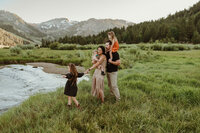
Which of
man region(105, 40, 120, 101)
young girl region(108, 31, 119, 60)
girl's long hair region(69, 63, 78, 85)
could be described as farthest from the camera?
man region(105, 40, 120, 101)

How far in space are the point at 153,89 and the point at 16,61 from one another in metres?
20.1

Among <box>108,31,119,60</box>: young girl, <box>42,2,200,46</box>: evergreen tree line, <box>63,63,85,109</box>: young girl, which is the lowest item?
<box>63,63,85,109</box>: young girl

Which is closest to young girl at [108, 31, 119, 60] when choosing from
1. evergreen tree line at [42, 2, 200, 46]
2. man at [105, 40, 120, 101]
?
man at [105, 40, 120, 101]

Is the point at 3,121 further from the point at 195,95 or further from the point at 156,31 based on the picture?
the point at 156,31

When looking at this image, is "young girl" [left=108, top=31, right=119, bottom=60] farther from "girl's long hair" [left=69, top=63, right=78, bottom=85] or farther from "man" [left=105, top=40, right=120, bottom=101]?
"girl's long hair" [left=69, top=63, right=78, bottom=85]

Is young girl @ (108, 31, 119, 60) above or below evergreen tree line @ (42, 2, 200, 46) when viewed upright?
below

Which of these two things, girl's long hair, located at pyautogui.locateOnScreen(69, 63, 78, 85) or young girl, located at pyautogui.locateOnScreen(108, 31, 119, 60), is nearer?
girl's long hair, located at pyautogui.locateOnScreen(69, 63, 78, 85)

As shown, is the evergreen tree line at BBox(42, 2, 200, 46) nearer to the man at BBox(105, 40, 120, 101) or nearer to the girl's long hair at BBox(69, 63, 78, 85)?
the man at BBox(105, 40, 120, 101)

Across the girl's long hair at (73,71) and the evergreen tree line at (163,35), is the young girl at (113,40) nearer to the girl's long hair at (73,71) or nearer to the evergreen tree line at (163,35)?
the girl's long hair at (73,71)

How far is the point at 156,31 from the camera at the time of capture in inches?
2719

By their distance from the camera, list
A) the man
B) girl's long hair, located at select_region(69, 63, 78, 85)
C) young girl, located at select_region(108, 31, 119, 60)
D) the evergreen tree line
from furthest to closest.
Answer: the evergreen tree line → the man → young girl, located at select_region(108, 31, 119, 60) → girl's long hair, located at select_region(69, 63, 78, 85)

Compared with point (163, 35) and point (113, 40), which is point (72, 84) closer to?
point (113, 40)

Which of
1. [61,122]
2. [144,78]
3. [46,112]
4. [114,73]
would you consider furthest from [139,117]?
[144,78]

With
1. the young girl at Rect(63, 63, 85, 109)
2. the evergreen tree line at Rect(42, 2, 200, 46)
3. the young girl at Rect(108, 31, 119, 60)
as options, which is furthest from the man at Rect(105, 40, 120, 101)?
the evergreen tree line at Rect(42, 2, 200, 46)
